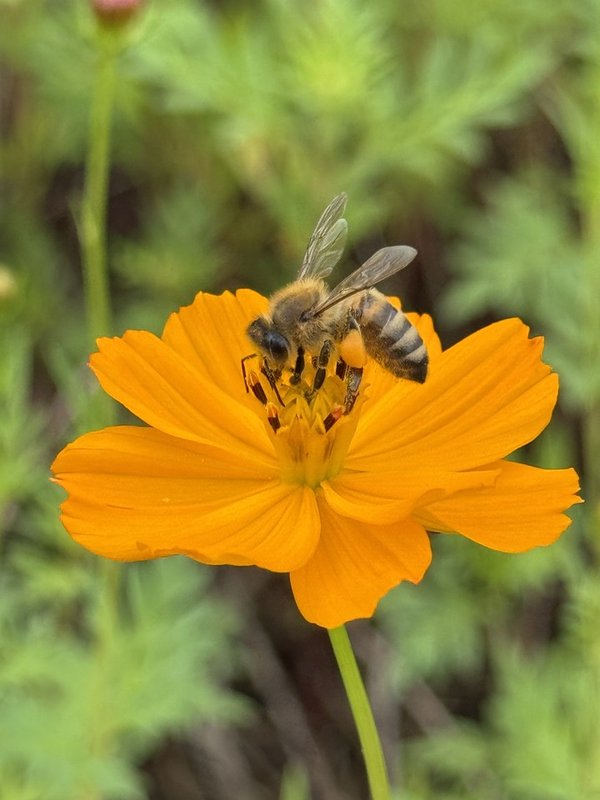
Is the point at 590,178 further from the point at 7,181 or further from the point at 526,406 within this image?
the point at 7,181

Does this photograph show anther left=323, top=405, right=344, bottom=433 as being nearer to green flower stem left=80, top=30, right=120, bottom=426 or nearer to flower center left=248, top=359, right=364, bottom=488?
flower center left=248, top=359, right=364, bottom=488

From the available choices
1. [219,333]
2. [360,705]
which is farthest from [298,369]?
[360,705]

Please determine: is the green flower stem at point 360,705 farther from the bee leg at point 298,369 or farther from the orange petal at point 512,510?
the bee leg at point 298,369

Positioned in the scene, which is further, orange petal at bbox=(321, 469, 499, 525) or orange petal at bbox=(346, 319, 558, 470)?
orange petal at bbox=(346, 319, 558, 470)

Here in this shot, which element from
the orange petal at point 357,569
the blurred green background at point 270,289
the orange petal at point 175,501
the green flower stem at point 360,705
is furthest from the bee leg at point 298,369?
the blurred green background at point 270,289

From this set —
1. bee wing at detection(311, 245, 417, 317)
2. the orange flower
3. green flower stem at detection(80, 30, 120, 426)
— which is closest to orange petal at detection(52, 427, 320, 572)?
the orange flower
